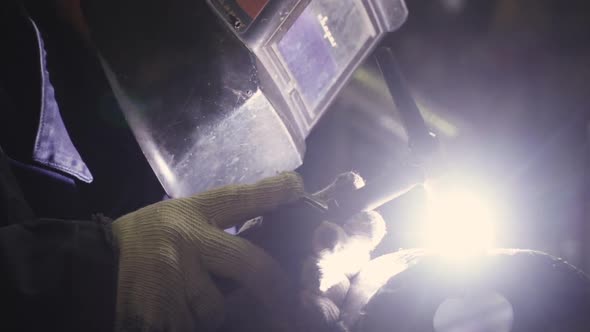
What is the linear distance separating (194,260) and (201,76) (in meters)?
0.67

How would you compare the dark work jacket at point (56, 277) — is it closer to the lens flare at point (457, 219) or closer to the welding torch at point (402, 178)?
the welding torch at point (402, 178)

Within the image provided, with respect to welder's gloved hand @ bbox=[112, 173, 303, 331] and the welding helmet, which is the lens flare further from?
welder's gloved hand @ bbox=[112, 173, 303, 331]

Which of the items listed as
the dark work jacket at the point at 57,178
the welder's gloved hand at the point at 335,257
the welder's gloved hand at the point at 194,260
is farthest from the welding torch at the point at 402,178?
the dark work jacket at the point at 57,178

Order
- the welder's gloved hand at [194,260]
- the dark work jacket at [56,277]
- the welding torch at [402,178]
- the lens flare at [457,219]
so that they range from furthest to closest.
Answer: the lens flare at [457,219]
the welding torch at [402,178]
the welder's gloved hand at [194,260]
the dark work jacket at [56,277]

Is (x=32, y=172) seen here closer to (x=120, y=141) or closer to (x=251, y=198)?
(x=120, y=141)

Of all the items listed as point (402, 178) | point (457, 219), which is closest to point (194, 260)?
point (402, 178)

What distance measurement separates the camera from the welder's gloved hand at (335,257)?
109 cm

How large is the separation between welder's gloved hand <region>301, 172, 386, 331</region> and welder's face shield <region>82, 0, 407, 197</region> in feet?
1.55

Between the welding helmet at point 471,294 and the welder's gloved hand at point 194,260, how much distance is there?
241 mm

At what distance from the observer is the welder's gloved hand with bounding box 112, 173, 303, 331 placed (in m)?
1.00

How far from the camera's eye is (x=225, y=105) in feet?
4.82

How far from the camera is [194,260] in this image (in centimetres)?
107

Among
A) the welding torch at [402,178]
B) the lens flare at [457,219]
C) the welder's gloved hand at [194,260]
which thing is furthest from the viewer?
the lens flare at [457,219]

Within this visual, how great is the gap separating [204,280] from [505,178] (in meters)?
2.84
